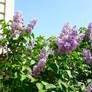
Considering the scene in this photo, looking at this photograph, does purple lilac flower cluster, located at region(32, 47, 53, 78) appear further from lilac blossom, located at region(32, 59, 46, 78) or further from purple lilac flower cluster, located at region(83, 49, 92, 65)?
purple lilac flower cluster, located at region(83, 49, 92, 65)

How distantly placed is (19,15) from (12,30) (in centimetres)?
18

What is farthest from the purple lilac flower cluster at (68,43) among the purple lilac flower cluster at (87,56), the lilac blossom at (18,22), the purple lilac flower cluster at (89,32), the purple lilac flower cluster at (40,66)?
the purple lilac flower cluster at (89,32)

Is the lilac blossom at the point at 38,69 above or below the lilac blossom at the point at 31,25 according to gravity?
below

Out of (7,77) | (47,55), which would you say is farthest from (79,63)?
(7,77)

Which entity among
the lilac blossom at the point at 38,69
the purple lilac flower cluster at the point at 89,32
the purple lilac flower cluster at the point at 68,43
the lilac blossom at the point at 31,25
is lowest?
the lilac blossom at the point at 38,69

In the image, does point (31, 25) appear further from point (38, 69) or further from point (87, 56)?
point (87, 56)

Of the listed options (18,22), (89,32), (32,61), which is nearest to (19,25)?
(18,22)

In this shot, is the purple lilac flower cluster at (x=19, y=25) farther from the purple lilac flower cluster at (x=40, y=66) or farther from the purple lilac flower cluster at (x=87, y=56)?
Answer: the purple lilac flower cluster at (x=87, y=56)

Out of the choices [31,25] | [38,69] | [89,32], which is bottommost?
[38,69]

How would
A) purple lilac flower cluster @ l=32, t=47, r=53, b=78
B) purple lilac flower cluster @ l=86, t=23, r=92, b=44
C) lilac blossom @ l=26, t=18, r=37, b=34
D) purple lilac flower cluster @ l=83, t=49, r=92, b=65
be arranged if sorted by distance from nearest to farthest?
purple lilac flower cluster @ l=32, t=47, r=53, b=78 → lilac blossom @ l=26, t=18, r=37, b=34 → purple lilac flower cluster @ l=83, t=49, r=92, b=65 → purple lilac flower cluster @ l=86, t=23, r=92, b=44

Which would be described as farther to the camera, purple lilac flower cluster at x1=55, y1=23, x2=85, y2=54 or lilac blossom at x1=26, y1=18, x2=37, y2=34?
lilac blossom at x1=26, y1=18, x2=37, y2=34

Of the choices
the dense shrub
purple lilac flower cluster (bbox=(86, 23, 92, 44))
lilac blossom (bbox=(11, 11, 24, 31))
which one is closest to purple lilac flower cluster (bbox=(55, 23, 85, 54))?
the dense shrub

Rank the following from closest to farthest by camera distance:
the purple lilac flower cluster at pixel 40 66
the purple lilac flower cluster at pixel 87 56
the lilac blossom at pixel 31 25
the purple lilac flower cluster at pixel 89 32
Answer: the purple lilac flower cluster at pixel 40 66 → the lilac blossom at pixel 31 25 → the purple lilac flower cluster at pixel 87 56 → the purple lilac flower cluster at pixel 89 32

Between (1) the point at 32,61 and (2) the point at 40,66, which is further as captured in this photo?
(1) the point at 32,61
